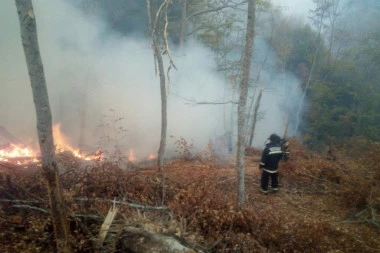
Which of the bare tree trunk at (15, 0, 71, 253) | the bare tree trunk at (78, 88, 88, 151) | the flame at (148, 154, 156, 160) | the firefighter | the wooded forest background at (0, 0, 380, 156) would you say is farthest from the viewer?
the wooded forest background at (0, 0, 380, 156)

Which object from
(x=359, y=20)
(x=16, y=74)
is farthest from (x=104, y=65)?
(x=359, y=20)

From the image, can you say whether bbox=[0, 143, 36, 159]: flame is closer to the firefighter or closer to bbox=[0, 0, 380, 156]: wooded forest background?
bbox=[0, 0, 380, 156]: wooded forest background

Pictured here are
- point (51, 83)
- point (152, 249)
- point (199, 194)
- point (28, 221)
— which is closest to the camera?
point (152, 249)

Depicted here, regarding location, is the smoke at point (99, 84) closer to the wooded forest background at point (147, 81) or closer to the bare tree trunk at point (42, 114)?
the wooded forest background at point (147, 81)

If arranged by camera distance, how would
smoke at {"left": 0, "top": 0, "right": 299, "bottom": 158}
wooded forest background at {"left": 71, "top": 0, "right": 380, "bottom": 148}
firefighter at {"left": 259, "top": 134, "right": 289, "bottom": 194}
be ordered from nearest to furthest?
firefighter at {"left": 259, "top": 134, "right": 289, "bottom": 194}
smoke at {"left": 0, "top": 0, "right": 299, "bottom": 158}
wooded forest background at {"left": 71, "top": 0, "right": 380, "bottom": 148}

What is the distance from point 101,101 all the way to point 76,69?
117 inches

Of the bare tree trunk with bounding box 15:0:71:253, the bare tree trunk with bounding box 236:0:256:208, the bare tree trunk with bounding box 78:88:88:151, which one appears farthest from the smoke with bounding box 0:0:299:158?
the bare tree trunk with bounding box 15:0:71:253

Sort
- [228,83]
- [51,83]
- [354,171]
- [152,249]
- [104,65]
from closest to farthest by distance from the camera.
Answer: [152,249] → [354,171] → [51,83] → [104,65] → [228,83]

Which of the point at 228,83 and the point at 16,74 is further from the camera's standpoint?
the point at 228,83

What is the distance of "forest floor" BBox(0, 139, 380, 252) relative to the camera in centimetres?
452

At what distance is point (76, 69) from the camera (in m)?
20.3

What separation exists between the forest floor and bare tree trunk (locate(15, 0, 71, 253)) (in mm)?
692

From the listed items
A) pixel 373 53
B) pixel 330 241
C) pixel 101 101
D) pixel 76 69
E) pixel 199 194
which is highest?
pixel 373 53

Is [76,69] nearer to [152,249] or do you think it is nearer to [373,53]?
[152,249]
